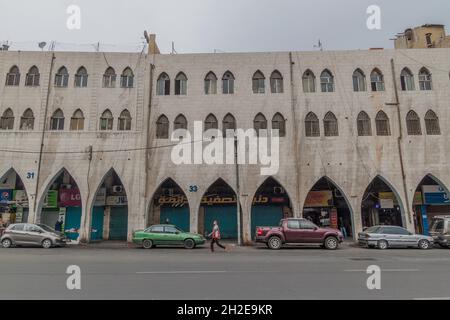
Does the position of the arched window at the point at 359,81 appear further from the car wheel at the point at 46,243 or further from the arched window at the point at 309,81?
the car wheel at the point at 46,243

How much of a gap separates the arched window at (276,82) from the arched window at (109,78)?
1233 centimetres

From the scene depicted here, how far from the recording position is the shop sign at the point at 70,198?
2403 cm

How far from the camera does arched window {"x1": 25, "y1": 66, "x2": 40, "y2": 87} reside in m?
24.0

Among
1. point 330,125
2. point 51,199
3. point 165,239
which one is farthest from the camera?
point 51,199

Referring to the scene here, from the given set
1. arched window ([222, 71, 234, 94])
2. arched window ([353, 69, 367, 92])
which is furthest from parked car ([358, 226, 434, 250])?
arched window ([222, 71, 234, 94])

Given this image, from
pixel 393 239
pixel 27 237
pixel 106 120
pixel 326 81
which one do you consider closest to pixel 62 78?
pixel 106 120

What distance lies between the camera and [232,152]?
2308 centimetres

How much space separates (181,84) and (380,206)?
1830 cm

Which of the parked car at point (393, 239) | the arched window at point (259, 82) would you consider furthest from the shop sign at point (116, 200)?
the parked car at point (393, 239)

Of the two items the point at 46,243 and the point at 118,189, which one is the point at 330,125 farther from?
the point at 46,243

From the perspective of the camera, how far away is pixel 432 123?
2322cm

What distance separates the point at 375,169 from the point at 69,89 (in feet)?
77.9

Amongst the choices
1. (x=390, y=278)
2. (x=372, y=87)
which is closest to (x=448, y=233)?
(x=372, y=87)

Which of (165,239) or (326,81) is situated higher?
(326,81)
